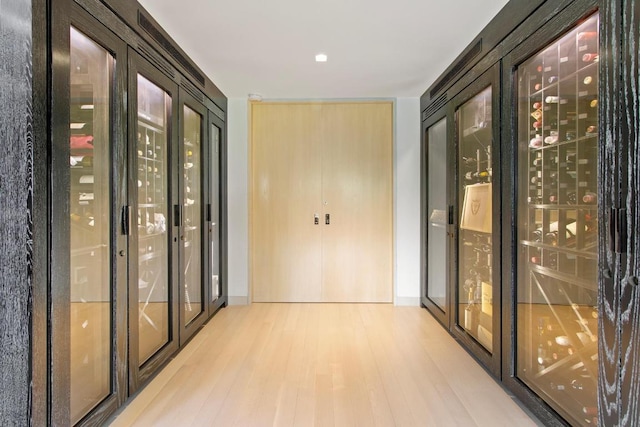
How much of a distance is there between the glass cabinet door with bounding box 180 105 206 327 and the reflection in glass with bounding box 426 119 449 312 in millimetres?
2372

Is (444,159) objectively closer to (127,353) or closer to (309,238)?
(309,238)

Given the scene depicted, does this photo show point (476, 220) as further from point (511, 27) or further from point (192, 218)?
point (192, 218)

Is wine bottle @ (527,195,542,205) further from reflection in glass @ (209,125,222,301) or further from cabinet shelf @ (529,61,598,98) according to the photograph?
reflection in glass @ (209,125,222,301)

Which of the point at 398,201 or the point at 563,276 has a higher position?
the point at 398,201

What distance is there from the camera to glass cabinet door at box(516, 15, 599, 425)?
1646mm

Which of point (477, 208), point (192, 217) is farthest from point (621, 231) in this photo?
point (192, 217)

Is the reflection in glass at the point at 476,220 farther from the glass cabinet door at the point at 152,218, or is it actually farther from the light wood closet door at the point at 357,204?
the glass cabinet door at the point at 152,218

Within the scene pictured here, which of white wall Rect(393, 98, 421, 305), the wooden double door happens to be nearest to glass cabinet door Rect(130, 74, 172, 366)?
the wooden double door

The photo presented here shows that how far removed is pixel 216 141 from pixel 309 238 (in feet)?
5.11

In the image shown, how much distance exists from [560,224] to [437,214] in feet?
6.15

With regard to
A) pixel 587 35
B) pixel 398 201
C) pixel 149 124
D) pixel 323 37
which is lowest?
pixel 398 201

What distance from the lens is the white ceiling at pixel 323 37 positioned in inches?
91.0

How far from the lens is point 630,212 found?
1359 millimetres

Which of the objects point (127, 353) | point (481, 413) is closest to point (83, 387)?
point (127, 353)
